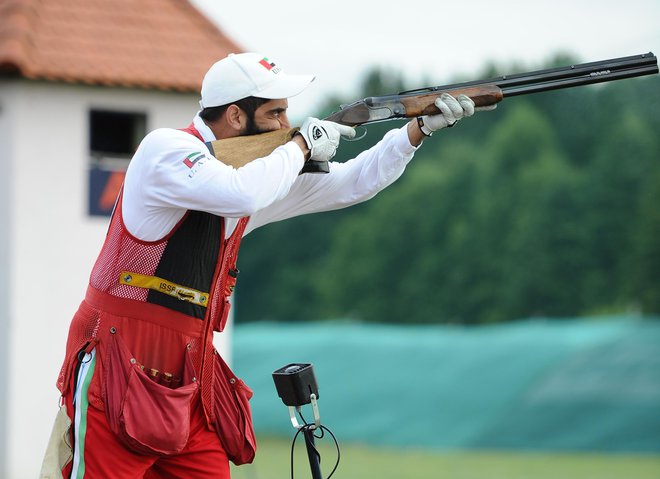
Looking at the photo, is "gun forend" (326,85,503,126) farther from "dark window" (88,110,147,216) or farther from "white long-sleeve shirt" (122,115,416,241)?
"dark window" (88,110,147,216)

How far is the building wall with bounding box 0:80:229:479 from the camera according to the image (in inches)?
522

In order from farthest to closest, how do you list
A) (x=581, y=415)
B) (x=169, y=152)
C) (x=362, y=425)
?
(x=362, y=425)
(x=581, y=415)
(x=169, y=152)

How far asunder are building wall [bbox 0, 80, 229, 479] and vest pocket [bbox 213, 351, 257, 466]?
823cm

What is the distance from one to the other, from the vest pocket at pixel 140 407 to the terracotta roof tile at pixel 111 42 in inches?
348

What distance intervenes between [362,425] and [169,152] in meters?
14.5

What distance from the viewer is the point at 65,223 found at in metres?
13.7

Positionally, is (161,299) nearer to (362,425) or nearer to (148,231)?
(148,231)

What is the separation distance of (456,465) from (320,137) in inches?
440

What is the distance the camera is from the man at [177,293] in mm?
4922

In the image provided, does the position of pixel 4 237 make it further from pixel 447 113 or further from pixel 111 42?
pixel 447 113

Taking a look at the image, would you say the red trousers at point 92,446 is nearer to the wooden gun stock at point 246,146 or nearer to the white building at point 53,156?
the wooden gun stock at point 246,146

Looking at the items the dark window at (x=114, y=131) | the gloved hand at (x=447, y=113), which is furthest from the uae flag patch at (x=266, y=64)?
the dark window at (x=114, y=131)

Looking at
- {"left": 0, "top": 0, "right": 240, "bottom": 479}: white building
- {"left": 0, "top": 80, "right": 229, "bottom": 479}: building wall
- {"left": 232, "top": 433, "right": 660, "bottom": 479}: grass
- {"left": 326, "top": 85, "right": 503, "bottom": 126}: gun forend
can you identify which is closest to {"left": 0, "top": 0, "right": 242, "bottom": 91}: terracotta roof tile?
{"left": 0, "top": 0, "right": 240, "bottom": 479}: white building

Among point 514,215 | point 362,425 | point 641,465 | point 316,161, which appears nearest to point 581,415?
point 641,465
